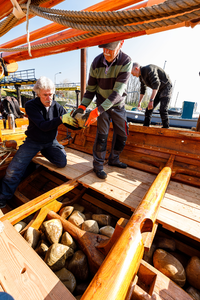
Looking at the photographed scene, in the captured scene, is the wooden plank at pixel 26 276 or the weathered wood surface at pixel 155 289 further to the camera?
the weathered wood surface at pixel 155 289

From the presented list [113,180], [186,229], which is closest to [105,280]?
[186,229]

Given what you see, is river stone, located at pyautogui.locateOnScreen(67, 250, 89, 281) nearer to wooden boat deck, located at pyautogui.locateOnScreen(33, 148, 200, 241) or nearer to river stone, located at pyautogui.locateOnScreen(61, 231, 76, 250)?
river stone, located at pyautogui.locateOnScreen(61, 231, 76, 250)

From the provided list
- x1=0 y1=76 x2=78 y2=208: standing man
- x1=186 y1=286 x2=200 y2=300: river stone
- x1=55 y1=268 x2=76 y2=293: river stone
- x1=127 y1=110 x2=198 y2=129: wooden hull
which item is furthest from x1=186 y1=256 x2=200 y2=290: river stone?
x1=127 y1=110 x2=198 y2=129: wooden hull

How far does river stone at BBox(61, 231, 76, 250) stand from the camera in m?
1.58

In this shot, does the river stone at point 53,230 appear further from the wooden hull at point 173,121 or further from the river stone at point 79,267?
the wooden hull at point 173,121

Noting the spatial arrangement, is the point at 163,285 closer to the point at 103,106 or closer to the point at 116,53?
the point at 103,106

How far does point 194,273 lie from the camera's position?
1388 mm

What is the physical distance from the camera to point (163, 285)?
109 centimetres

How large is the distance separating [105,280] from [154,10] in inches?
51.3

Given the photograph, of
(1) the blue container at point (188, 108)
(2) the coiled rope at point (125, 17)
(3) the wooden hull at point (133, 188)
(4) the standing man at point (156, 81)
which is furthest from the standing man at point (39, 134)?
(1) the blue container at point (188, 108)

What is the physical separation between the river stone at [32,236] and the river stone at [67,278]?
498mm

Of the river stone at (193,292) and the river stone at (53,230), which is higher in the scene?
the river stone at (53,230)

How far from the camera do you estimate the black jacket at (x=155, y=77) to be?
357cm

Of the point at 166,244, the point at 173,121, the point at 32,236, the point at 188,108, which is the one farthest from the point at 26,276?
the point at 188,108
